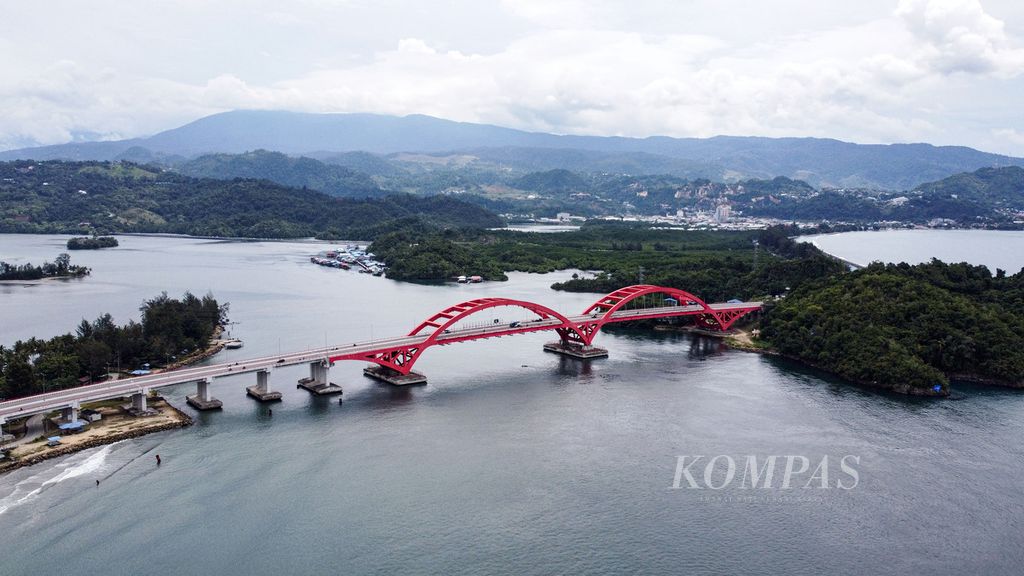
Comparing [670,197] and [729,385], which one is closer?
[729,385]

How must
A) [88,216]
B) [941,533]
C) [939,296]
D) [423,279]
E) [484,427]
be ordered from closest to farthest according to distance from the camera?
1. [941,533]
2. [484,427]
3. [939,296]
4. [423,279]
5. [88,216]

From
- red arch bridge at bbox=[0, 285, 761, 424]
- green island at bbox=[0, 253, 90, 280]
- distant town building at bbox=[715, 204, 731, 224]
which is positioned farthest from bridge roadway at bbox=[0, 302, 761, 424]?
distant town building at bbox=[715, 204, 731, 224]

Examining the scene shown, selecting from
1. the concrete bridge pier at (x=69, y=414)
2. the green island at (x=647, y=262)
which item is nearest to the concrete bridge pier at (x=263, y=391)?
the concrete bridge pier at (x=69, y=414)

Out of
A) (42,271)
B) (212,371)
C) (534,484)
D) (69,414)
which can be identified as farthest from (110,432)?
(42,271)

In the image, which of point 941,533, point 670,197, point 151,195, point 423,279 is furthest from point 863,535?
point 670,197

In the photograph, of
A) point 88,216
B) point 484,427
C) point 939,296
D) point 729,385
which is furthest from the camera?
point 88,216

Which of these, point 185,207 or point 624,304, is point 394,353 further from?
point 185,207

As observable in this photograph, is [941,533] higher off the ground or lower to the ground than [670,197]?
lower

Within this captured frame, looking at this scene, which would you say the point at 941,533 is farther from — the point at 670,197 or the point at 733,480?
the point at 670,197
